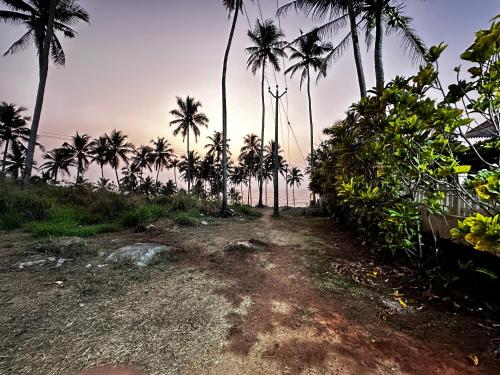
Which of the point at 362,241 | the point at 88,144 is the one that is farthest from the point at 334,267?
the point at 88,144

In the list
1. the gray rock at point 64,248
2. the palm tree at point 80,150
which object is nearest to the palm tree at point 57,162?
the palm tree at point 80,150

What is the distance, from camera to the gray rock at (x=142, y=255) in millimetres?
4355

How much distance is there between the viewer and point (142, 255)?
4527mm

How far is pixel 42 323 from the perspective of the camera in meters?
2.49

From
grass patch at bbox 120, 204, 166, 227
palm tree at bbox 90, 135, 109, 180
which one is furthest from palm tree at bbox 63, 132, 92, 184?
grass patch at bbox 120, 204, 166, 227

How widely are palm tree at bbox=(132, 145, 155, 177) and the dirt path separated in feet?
109

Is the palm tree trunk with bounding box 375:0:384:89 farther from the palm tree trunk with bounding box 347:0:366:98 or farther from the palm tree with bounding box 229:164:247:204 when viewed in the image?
the palm tree with bounding box 229:164:247:204

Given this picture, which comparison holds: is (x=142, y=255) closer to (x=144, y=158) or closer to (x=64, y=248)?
(x=64, y=248)

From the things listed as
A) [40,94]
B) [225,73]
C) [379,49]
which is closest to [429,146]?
[379,49]

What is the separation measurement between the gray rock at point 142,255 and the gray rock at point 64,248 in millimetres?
728

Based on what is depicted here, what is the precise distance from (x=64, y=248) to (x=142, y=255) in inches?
68.5

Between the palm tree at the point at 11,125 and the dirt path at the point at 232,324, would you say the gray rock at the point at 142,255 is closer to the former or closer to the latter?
the dirt path at the point at 232,324

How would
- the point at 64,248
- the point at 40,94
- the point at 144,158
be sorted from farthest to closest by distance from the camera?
the point at 144,158 → the point at 40,94 → the point at 64,248

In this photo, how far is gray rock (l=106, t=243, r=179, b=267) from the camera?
4.36m
